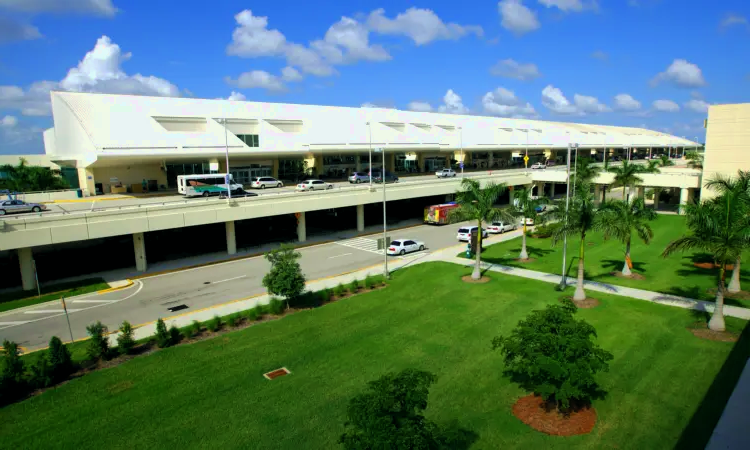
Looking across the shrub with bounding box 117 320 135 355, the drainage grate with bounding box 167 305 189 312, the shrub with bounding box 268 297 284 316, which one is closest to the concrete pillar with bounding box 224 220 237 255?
the drainage grate with bounding box 167 305 189 312

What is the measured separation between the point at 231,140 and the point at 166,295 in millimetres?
28290

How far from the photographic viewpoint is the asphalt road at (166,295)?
22.5 m

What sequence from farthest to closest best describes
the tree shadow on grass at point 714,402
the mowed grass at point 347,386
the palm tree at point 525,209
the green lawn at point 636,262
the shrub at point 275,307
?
1. the palm tree at point 525,209
2. the green lawn at point 636,262
3. the shrub at point 275,307
4. the mowed grass at point 347,386
5. the tree shadow on grass at point 714,402

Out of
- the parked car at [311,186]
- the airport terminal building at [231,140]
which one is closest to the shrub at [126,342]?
the airport terminal building at [231,140]

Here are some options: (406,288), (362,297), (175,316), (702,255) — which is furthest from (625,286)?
(175,316)

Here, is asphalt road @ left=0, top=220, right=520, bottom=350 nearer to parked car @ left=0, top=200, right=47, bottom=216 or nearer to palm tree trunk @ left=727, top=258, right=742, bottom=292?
parked car @ left=0, top=200, right=47, bottom=216

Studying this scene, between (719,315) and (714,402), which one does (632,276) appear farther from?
(714,402)

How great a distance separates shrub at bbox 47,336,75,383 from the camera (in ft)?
54.0

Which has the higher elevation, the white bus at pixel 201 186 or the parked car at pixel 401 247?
the white bus at pixel 201 186

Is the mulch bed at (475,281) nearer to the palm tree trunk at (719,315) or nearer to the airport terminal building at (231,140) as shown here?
the palm tree trunk at (719,315)

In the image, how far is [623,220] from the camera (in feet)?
81.6

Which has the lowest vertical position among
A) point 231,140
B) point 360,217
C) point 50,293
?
point 50,293

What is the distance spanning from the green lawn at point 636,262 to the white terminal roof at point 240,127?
815 inches

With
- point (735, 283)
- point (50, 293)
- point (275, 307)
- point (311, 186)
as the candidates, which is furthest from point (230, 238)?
point (735, 283)
